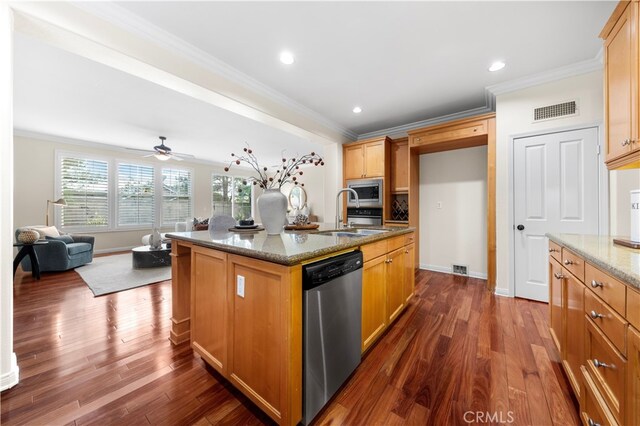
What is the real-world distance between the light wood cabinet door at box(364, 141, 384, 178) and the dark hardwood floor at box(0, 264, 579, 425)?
2.43 meters

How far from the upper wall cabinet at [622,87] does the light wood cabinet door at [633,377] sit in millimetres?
1161

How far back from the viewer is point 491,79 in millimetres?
2822

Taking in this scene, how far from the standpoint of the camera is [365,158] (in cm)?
433

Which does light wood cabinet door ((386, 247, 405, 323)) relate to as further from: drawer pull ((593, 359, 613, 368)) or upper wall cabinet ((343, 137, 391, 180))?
upper wall cabinet ((343, 137, 391, 180))

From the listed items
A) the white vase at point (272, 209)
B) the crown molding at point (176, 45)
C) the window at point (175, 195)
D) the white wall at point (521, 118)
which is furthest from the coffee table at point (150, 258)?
the white wall at point (521, 118)

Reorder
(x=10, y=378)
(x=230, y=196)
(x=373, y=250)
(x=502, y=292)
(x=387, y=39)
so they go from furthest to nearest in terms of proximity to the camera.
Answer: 1. (x=230, y=196)
2. (x=502, y=292)
3. (x=387, y=39)
4. (x=373, y=250)
5. (x=10, y=378)

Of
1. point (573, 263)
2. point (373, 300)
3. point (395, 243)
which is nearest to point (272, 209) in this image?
point (373, 300)

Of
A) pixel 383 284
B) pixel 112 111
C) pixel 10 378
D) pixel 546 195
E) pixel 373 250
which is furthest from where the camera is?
pixel 112 111

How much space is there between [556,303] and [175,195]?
26.8 ft

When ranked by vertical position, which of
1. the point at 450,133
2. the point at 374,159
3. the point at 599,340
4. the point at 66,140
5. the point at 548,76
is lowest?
the point at 599,340

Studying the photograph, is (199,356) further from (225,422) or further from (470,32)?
(470,32)

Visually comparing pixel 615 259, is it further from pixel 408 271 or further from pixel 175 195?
pixel 175 195

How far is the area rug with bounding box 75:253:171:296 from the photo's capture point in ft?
11.0

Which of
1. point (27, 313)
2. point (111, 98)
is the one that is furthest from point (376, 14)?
point (27, 313)
